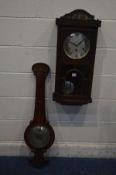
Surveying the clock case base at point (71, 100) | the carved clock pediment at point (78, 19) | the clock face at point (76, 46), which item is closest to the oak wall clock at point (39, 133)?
the clock case base at point (71, 100)

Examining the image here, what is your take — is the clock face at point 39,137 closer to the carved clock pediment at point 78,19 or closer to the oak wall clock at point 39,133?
the oak wall clock at point 39,133

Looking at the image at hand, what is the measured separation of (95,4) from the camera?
174cm

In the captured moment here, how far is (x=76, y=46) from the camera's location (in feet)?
5.79

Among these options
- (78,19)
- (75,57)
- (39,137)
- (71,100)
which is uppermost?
(78,19)

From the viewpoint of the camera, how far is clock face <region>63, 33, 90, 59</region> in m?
1.73

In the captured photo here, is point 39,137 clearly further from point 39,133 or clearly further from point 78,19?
point 78,19

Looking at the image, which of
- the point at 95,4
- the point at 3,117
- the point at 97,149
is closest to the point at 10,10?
the point at 95,4

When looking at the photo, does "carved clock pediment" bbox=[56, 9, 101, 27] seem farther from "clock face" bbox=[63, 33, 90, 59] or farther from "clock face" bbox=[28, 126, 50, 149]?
"clock face" bbox=[28, 126, 50, 149]

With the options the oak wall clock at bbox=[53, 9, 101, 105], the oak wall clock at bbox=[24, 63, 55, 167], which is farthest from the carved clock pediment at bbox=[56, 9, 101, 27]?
the oak wall clock at bbox=[24, 63, 55, 167]

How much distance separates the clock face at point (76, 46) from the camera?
5.69 ft

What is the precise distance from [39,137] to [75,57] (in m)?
0.59

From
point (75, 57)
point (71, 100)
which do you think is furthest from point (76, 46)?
point (71, 100)

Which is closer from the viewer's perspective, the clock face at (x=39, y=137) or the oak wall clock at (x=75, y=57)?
the oak wall clock at (x=75, y=57)

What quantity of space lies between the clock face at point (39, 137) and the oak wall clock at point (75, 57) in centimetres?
24
